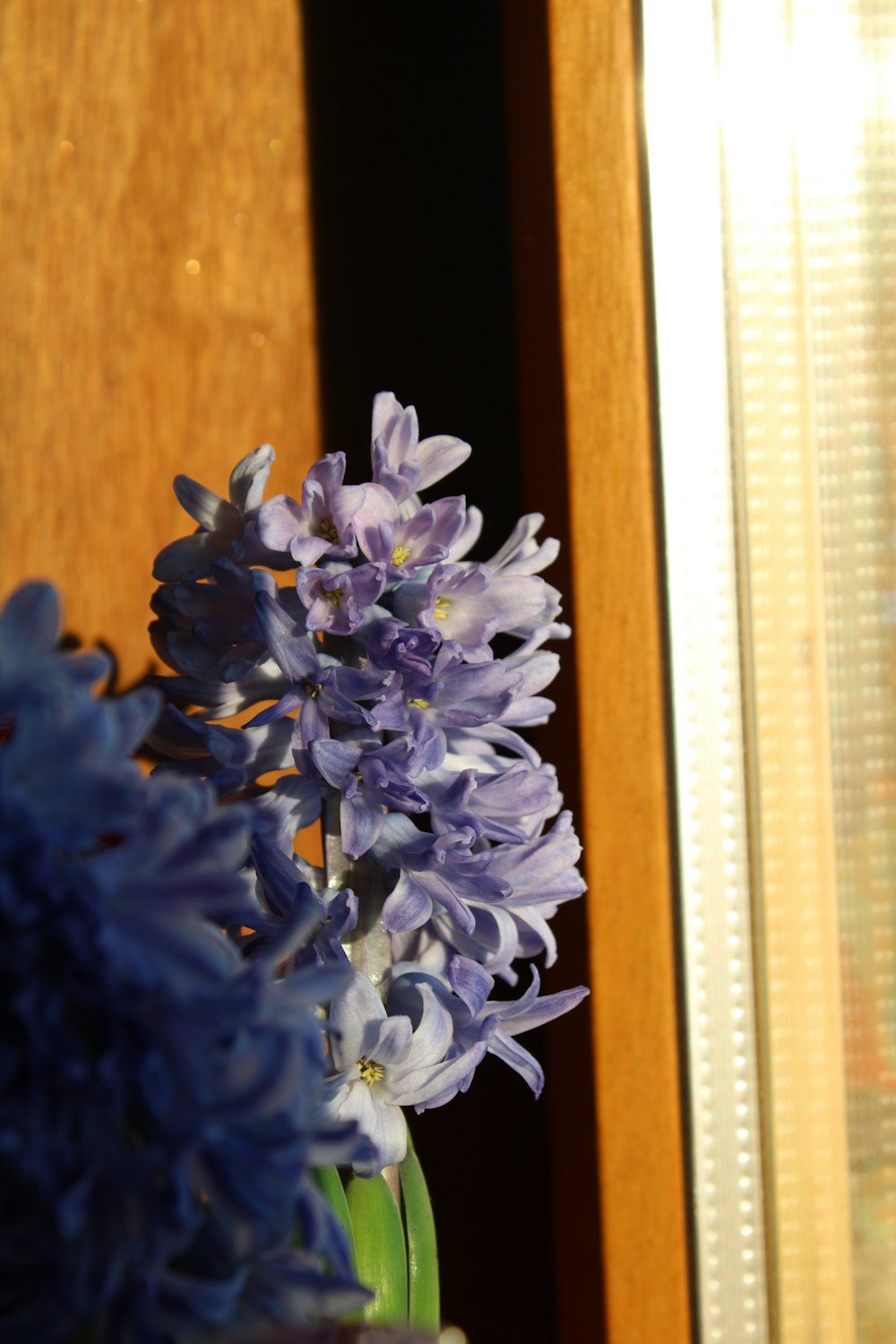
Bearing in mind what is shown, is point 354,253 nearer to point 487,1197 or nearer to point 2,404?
point 2,404

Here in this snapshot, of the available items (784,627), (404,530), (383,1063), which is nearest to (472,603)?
(404,530)

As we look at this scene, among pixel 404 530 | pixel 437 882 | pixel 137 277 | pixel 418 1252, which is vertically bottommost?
pixel 418 1252

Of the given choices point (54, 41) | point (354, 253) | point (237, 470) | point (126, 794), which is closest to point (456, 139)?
point (354, 253)

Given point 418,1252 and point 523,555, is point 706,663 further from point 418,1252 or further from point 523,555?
point 418,1252

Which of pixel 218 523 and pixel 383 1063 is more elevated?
pixel 218 523

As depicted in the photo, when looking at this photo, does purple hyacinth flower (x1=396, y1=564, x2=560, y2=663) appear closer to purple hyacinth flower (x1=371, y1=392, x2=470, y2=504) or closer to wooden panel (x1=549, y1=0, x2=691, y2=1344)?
purple hyacinth flower (x1=371, y1=392, x2=470, y2=504)

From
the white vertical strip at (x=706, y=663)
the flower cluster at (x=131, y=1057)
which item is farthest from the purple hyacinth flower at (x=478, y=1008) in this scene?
the white vertical strip at (x=706, y=663)
